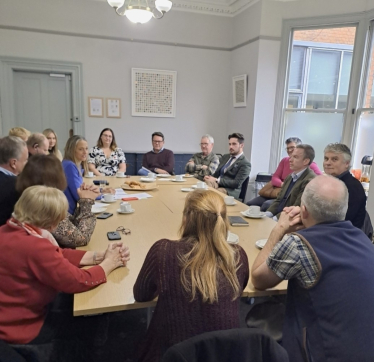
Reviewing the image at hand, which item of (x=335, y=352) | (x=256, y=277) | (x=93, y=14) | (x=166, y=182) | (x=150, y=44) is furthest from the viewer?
(x=150, y=44)

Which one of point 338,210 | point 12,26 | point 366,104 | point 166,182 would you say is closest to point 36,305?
point 338,210

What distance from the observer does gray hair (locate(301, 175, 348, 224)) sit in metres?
1.18

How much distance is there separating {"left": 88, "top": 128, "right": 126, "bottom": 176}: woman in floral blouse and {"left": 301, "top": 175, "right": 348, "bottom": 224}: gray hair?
10.8 ft

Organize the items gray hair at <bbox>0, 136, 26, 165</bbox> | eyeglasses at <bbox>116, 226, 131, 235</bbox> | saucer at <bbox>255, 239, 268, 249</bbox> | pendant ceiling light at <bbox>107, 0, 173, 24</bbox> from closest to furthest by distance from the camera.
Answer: saucer at <bbox>255, 239, 268, 249</bbox> → eyeglasses at <bbox>116, 226, 131, 235</bbox> → gray hair at <bbox>0, 136, 26, 165</bbox> → pendant ceiling light at <bbox>107, 0, 173, 24</bbox>

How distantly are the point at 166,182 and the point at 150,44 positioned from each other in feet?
8.63

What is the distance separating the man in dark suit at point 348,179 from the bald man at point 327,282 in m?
1.20

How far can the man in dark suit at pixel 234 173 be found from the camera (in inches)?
143

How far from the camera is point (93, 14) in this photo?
4.61m

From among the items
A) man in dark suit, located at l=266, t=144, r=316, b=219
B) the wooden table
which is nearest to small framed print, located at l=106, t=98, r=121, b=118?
the wooden table

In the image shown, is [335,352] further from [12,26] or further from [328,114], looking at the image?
[12,26]

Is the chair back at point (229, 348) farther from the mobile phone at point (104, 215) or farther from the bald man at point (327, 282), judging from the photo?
the mobile phone at point (104, 215)

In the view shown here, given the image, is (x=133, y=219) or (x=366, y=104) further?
(x=366, y=104)

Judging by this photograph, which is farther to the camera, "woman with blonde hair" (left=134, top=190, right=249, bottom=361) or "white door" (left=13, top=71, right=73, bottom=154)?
"white door" (left=13, top=71, right=73, bottom=154)

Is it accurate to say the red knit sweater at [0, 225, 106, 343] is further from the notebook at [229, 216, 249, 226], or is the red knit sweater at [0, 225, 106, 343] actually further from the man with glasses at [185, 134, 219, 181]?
the man with glasses at [185, 134, 219, 181]
